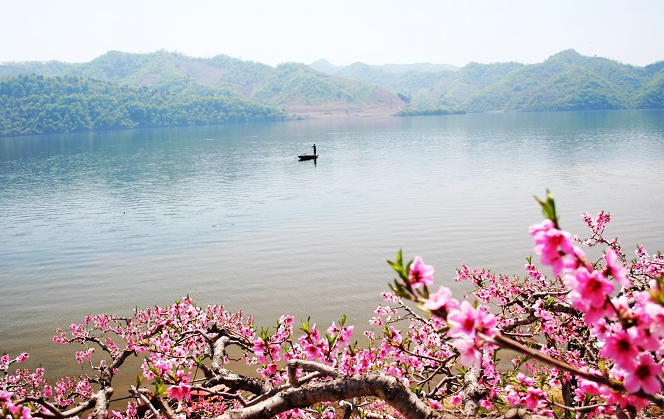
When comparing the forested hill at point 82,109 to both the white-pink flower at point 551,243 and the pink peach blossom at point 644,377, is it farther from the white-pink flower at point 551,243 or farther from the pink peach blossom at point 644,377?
the pink peach blossom at point 644,377

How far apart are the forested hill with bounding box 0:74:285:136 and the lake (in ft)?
335

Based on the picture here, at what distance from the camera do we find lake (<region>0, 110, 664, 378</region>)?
18.7 metres

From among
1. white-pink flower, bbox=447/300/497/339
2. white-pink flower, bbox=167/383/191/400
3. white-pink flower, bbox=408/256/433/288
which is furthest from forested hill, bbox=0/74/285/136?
white-pink flower, bbox=447/300/497/339

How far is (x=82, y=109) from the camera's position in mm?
162000

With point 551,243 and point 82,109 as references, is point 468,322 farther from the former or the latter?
point 82,109

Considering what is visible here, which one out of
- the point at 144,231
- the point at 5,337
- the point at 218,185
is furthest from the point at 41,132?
the point at 5,337

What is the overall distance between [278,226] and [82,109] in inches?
6243

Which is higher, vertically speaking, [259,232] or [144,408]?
[144,408]

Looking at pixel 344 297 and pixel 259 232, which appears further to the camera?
pixel 259 232

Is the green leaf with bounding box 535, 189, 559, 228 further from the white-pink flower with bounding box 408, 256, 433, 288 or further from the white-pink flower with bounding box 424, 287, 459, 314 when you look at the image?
the white-pink flower with bounding box 408, 256, 433, 288

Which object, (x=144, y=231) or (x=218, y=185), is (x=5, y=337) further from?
(x=218, y=185)

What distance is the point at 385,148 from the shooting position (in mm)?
76688

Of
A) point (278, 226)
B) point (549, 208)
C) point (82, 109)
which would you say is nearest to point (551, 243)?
point (549, 208)

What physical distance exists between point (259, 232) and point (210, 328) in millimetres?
19313
